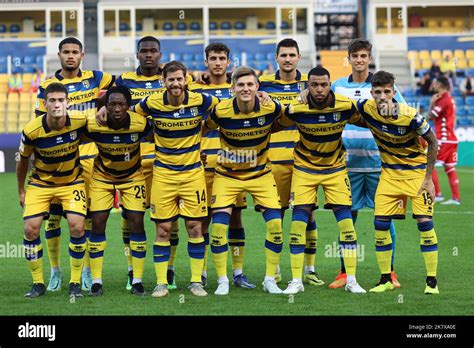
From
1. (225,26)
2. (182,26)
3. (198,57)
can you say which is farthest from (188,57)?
(225,26)

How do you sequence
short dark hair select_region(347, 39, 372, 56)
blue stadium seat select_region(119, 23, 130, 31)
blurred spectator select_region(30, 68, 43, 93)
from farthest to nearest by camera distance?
blue stadium seat select_region(119, 23, 130, 31)
blurred spectator select_region(30, 68, 43, 93)
short dark hair select_region(347, 39, 372, 56)

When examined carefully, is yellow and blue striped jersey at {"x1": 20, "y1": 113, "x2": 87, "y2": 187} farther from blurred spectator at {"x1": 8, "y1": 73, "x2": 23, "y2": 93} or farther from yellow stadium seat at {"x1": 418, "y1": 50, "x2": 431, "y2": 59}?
yellow stadium seat at {"x1": 418, "y1": 50, "x2": 431, "y2": 59}

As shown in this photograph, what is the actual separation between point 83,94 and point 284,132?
5.96 feet

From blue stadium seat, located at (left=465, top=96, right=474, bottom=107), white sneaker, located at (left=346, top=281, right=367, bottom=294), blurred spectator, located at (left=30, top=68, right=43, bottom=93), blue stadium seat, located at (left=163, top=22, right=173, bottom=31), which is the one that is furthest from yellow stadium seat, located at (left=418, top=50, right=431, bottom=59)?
white sneaker, located at (left=346, top=281, right=367, bottom=294)

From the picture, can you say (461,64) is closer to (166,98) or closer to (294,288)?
(294,288)

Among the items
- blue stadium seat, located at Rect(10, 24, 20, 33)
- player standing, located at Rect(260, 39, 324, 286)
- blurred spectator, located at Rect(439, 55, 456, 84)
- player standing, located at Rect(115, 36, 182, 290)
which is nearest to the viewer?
player standing, located at Rect(115, 36, 182, 290)

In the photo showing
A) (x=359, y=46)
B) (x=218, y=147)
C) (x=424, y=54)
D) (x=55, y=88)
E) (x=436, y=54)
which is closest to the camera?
(x=55, y=88)

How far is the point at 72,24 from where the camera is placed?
32406 millimetres

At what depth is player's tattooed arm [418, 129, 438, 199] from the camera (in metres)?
7.66

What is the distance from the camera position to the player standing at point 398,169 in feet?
25.3

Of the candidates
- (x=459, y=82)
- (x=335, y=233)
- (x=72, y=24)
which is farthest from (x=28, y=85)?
(x=335, y=233)

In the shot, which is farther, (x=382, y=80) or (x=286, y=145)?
(x=286, y=145)

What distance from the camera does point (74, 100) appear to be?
841 cm
